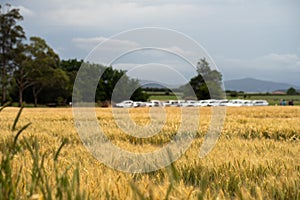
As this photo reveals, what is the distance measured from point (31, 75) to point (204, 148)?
50.5 meters

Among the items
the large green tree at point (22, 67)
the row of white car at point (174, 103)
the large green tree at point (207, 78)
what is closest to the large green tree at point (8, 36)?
the large green tree at point (22, 67)

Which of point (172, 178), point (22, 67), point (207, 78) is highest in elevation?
point (22, 67)

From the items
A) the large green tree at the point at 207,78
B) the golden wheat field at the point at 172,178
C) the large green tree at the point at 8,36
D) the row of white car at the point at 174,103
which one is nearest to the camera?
the golden wheat field at the point at 172,178

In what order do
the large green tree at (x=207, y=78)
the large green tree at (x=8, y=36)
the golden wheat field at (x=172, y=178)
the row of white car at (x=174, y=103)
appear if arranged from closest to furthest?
1. the golden wheat field at (x=172, y=178)
2. the large green tree at (x=207, y=78)
3. the row of white car at (x=174, y=103)
4. the large green tree at (x=8, y=36)

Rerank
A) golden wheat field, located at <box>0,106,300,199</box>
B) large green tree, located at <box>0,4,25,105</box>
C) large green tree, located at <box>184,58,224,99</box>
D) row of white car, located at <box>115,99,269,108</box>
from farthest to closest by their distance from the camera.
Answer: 1. large green tree, located at <box>0,4,25,105</box>
2. row of white car, located at <box>115,99,269,108</box>
3. large green tree, located at <box>184,58,224,99</box>
4. golden wheat field, located at <box>0,106,300,199</box>

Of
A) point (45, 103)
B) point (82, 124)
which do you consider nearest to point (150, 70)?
point (82, 124)

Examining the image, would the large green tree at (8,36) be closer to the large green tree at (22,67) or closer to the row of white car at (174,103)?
the large green tree at (22,67)

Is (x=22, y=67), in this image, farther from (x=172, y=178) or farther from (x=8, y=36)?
(x=172, y=178)

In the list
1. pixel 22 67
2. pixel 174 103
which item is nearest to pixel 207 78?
pixel 174 103

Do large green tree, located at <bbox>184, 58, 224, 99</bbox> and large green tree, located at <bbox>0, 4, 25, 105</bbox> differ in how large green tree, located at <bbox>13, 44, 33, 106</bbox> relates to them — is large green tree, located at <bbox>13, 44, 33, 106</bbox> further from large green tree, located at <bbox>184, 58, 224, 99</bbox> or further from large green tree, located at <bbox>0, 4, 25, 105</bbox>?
large green tree, located at <bbox>184, 58, 224, 99</bbox>

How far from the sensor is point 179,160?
305cm

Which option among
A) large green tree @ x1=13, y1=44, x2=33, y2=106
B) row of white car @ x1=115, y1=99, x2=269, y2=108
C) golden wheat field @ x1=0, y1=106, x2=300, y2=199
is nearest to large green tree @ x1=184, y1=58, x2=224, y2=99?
row of white car @ x1=115, y1=99, x2=269, y2=108

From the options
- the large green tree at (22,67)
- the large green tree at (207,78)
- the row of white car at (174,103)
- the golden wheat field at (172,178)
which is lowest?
the golden wheat field at (172,178)

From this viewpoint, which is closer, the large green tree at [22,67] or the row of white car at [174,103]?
the row of white car at [174,103]
